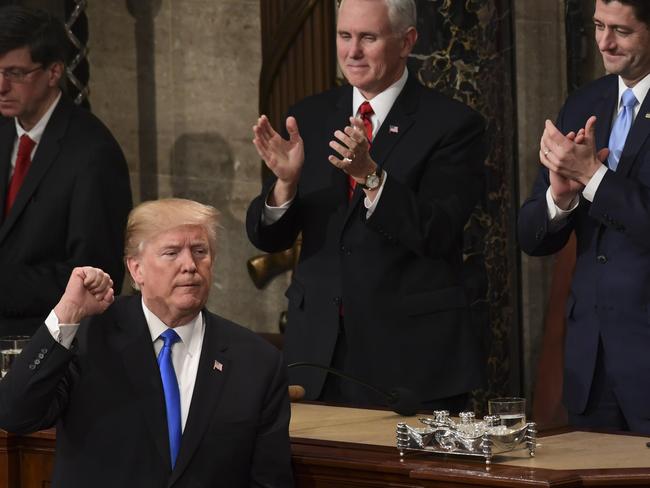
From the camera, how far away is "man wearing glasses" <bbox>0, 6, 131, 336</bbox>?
591cm

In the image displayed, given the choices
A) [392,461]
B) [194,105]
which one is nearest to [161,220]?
[392,461]

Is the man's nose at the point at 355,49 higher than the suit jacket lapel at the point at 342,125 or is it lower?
higher

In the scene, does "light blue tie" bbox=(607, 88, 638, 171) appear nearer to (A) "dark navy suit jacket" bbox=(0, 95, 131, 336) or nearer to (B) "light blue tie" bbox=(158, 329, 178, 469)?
(B) "light blue tie" bbox=(158, 329, 178, 469)

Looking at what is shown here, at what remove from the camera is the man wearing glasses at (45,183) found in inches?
233

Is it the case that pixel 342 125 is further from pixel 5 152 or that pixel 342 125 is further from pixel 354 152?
pixel 5 152

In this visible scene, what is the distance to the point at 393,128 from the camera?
208 inches

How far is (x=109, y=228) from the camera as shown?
19.5 ft

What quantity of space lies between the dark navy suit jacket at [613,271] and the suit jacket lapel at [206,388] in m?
1.04

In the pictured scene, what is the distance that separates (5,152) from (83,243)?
0.57 metres

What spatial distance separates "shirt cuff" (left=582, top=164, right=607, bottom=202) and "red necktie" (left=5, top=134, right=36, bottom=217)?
2289mm

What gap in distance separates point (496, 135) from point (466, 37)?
1.60 feet

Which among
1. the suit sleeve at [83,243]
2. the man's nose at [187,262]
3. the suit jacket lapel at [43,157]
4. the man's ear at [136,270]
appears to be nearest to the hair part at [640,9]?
the man's nose at [187,262]

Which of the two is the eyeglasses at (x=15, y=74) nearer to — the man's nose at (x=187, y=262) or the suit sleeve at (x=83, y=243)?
the suit sleeve at (x=83, y=243)

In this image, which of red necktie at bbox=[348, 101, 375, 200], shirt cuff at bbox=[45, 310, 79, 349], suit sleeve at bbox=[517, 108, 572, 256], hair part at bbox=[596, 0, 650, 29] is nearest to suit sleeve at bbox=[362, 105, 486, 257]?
red necktie at bbox=[348, 101, 375, 200]
